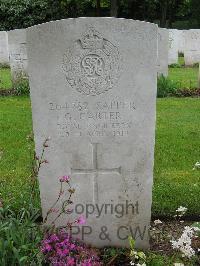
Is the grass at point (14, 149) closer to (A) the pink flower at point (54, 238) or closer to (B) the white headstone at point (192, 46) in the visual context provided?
(A) the pink flower at point (54, 238)

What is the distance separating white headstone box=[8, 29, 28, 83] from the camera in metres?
10.2

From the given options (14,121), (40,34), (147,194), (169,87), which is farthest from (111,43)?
(169,87)

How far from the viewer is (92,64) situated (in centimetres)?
327

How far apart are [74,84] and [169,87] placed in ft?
22.9

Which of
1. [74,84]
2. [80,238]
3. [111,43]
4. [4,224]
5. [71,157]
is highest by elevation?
[111,43]

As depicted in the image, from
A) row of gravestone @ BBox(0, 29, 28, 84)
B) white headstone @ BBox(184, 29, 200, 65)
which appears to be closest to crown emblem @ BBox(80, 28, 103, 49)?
row of gravestone @ BBox(0, 29, 28, 84)

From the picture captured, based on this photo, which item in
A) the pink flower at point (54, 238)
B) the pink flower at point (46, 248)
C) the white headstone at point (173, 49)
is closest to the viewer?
the pink flower at point (46, 248)

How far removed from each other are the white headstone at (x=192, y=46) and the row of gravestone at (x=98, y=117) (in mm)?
12351

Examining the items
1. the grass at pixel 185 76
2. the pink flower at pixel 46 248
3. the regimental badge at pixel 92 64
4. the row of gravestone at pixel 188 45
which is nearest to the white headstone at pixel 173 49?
the row of gravestone at pixel 188 45

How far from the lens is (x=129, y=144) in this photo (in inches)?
136

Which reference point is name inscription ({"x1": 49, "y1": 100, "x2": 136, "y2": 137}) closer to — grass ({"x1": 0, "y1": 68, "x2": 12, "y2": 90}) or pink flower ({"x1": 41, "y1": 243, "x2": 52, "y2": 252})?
pink flower ({"x1": 41, "y1": 243, "x2": 52, "y2": 252})

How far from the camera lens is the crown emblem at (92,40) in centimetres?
318

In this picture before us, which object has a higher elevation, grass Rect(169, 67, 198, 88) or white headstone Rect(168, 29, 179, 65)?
white headstone Rect(168, 29, 179, 65)

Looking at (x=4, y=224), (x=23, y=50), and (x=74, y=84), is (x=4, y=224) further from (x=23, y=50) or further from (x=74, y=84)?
(x=23, y=50)
